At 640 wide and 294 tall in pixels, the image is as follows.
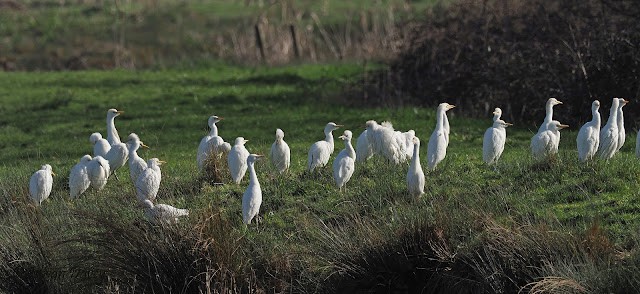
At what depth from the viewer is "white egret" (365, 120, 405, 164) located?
1578cm

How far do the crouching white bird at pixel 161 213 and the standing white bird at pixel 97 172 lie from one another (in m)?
2.18

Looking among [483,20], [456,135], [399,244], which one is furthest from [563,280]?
[483,20]

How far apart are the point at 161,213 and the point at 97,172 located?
2764 millimetres

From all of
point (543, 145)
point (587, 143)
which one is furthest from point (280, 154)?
point (587, 143)

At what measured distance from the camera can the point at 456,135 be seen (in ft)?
64.8

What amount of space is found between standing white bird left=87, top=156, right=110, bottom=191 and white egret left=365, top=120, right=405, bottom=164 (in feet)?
11.5

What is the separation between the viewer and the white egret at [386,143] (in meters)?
15.8

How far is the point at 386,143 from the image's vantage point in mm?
15789

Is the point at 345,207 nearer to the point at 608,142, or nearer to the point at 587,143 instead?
the point at 587,143

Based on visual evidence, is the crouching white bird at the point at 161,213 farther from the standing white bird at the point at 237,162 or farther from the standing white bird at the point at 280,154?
the standing white bird at the point at 280,154

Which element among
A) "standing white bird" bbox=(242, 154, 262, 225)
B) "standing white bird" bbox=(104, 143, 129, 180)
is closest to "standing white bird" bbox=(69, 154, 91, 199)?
"standing white bird" bbox=(104, 143, 129, 180)

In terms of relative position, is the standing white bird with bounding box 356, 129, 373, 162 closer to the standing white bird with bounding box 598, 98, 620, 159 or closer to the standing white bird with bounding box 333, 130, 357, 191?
the standing white bird with bounding box 333, 130, 357, 191

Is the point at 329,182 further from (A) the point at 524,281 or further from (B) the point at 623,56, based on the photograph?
(B) the point at 623,56

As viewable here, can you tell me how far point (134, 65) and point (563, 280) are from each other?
21757mm
